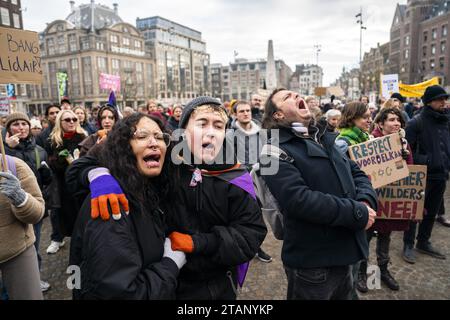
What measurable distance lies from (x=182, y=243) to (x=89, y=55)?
6472 centimetres

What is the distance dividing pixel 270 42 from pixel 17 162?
29057 mm

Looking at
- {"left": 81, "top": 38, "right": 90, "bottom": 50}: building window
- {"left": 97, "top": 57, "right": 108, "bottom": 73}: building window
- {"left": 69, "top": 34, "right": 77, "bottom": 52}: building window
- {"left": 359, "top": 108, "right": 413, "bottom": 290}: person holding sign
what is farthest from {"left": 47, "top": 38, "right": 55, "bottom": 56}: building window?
{"left": 359, "top": 108, "right": 413, "bottom": 290}: person holding sign

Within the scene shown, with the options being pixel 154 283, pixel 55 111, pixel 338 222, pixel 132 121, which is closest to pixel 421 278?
pixel 338 222

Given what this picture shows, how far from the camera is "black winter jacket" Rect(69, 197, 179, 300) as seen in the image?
4.59 ft

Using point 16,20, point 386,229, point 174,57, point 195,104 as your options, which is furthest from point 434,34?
point 195,104

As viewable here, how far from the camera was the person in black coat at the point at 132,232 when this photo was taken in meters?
1.41

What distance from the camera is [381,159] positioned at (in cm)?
347

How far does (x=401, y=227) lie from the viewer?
359cm

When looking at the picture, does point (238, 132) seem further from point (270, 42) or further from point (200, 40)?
point (200, 40)

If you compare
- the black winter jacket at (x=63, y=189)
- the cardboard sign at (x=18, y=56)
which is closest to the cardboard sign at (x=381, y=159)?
the cardboard sign at (x=18, y=56)

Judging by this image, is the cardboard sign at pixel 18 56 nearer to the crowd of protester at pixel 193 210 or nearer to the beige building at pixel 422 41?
the crowd of protester at pixel 193 210

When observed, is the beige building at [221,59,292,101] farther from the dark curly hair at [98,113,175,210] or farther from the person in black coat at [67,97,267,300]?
the dark curly hair at [98,113,175,210]

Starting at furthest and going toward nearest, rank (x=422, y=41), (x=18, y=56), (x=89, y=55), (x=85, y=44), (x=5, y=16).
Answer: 1. (x=422, y=41)
2. (x=85, y=44)
3. (x=89, y=55)
4. (x=5, y=16)
5. (x=18, y=56)

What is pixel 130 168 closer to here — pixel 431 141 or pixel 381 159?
pixel 381 159
